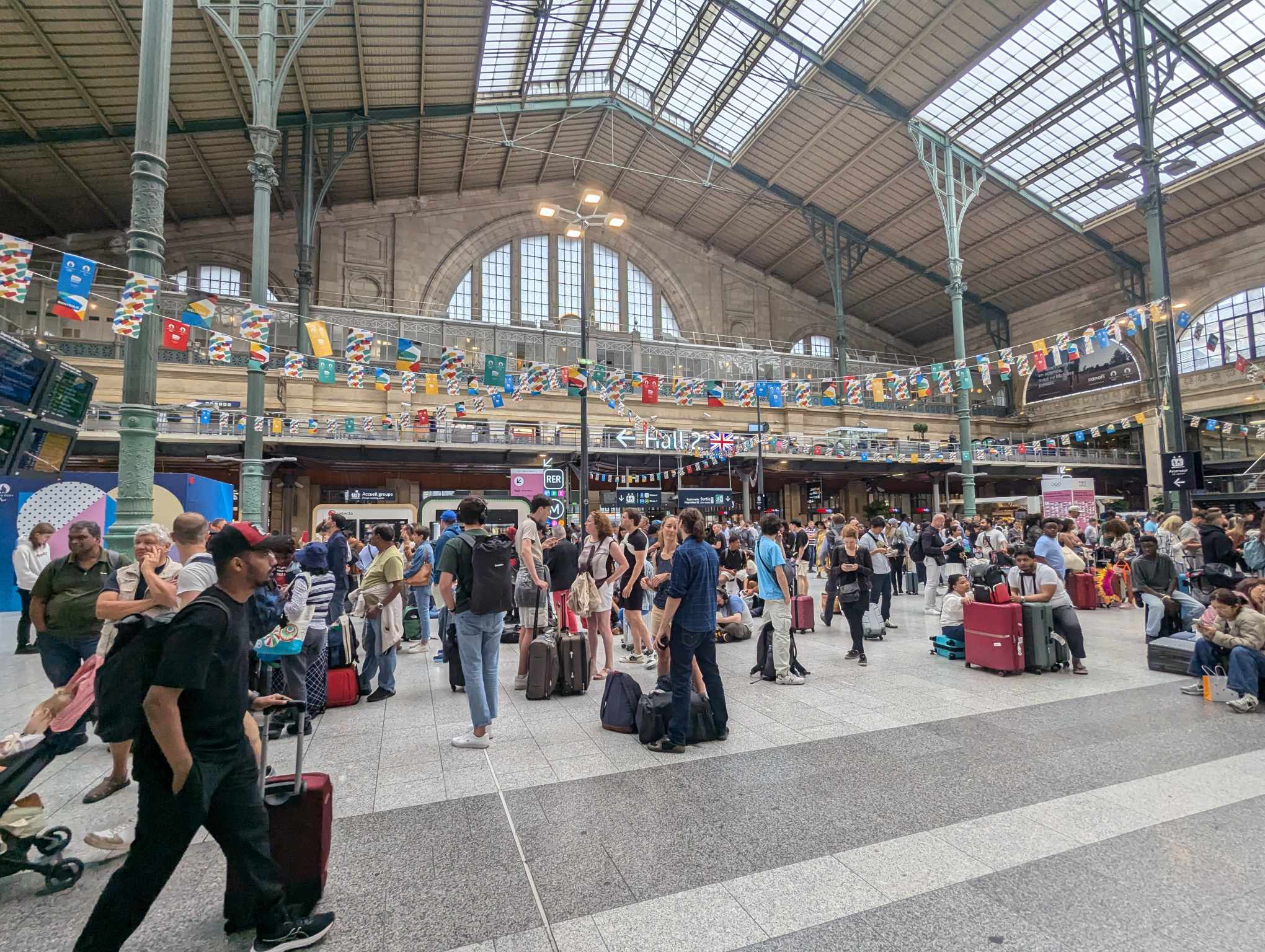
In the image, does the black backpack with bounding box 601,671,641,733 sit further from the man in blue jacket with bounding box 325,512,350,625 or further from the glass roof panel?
the glass roof panel

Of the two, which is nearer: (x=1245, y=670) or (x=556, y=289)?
(x=1245, y=670)

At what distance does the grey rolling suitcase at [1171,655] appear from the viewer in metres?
6.64

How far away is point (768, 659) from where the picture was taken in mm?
6770

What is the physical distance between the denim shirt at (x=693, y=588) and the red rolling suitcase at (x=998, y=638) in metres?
4.07

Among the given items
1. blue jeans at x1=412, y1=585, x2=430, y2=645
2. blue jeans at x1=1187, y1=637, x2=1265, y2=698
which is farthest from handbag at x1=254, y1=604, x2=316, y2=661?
blue jeans at x1=1187, y1=637, x2=1265, y2=698

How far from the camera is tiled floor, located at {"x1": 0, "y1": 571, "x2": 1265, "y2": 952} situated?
2598 mm

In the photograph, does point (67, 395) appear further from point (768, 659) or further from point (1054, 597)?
point (1054, 597)

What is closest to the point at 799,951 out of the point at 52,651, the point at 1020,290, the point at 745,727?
the point at 745,727

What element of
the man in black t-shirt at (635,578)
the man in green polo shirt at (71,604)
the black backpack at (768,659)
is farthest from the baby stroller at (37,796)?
the black backpack at (768,659)

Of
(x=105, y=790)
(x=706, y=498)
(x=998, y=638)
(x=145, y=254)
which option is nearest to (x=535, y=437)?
(x=706, y=498)

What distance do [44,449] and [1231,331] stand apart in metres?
49.6

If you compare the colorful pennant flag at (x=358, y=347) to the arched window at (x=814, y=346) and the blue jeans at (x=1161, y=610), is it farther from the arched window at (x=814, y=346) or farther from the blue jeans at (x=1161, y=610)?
the arched window at (x=814, y=346)

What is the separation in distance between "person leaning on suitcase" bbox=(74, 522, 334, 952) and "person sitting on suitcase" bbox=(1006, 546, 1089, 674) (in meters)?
7.26

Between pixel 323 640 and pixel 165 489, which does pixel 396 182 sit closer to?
pixel 165 489
